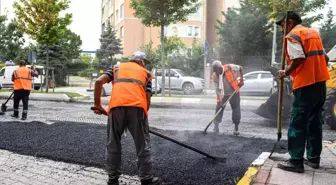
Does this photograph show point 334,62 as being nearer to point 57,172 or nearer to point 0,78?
point 57,172

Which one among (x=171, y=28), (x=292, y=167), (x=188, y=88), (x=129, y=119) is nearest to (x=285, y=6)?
(x=188, y=88)

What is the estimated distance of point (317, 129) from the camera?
382cm

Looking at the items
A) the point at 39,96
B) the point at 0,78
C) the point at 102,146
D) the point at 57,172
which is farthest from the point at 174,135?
the point at 0,78

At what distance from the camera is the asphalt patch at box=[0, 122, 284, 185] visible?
13.3 ft

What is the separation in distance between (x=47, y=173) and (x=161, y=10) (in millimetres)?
12675

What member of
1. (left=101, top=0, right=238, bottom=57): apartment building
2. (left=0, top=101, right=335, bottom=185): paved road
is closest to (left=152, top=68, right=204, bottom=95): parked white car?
(left=0, top=101, right=335, bottom=185): paved road

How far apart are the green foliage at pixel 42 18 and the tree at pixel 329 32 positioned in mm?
15766

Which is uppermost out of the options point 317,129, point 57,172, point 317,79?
point 317,79

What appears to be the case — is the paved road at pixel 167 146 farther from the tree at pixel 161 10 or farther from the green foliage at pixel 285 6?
the tree at pixel 161 10

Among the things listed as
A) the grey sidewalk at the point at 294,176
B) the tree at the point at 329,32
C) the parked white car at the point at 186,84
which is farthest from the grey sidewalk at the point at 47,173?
the tree at the point at 329,32

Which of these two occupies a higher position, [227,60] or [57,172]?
[227,60]

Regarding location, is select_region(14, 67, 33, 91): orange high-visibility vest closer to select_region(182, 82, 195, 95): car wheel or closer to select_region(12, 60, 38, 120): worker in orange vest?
select_region(12, 60, 38, 120): worker in orange vest

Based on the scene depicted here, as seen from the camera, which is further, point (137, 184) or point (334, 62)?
point (334, 62)

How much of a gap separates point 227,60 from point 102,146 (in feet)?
56.3
